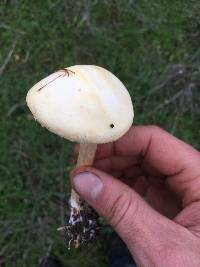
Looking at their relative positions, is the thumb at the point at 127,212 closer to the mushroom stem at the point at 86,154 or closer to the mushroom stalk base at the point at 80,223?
the mushroom stem at the point at 86,154

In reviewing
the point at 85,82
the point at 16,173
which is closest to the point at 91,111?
the point at 85,82

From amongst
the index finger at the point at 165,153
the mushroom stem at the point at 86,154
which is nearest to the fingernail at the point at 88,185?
the mushroom stem at the point at 86,154

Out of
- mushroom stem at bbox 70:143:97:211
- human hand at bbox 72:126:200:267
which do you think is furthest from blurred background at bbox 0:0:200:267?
mushroom stem at bbox 70:143:97:211

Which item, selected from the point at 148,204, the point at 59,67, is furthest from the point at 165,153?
the point at 59,67

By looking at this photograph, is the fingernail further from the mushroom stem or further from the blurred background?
the blurred background

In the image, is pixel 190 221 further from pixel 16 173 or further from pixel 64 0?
pixel 64 0

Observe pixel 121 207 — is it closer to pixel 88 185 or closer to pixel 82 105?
pixel 88 185
